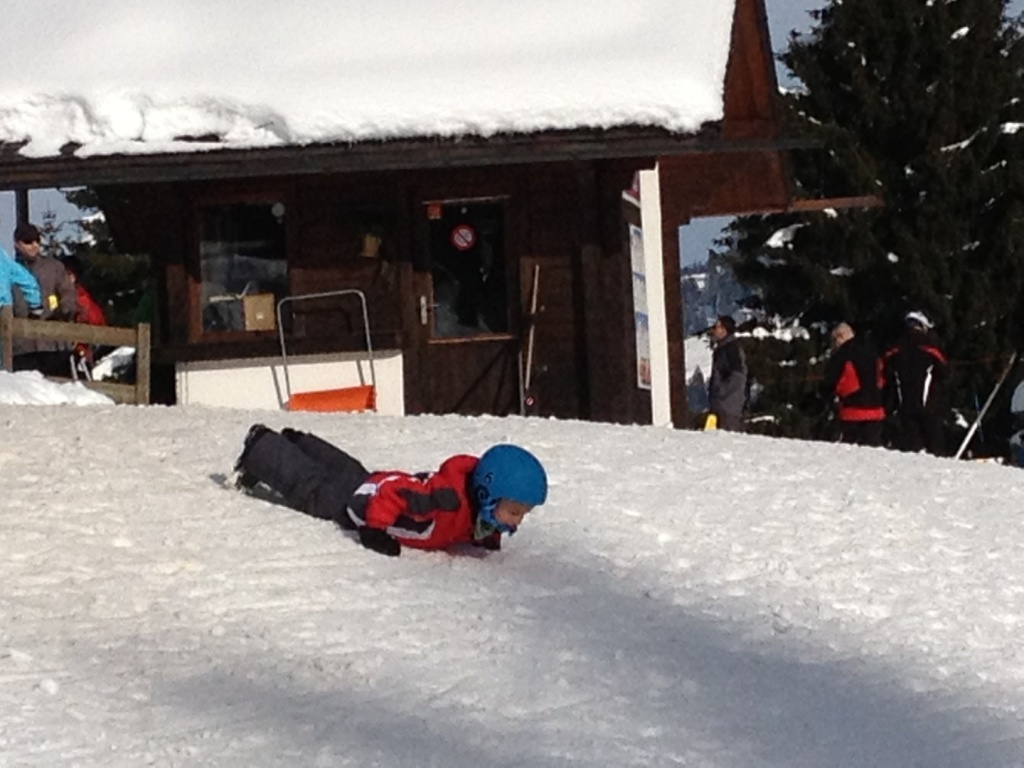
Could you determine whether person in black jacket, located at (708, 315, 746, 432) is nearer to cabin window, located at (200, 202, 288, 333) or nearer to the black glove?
cabin window, located at (200, 202, 288, 333)

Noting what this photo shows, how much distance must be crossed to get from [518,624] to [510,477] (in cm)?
78

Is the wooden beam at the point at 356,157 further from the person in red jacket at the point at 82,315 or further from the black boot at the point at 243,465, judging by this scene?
the black boot at the point at 243,465

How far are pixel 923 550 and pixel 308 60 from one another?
9.67 meters

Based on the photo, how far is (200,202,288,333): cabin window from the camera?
58.8ft

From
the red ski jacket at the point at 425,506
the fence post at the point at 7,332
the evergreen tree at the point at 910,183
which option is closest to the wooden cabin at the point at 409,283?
the fence post at the point at 7,332

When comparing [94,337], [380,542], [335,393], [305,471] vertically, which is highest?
[94,337]

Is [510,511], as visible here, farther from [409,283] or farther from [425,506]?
[409,283]

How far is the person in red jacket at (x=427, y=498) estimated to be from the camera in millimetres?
8383

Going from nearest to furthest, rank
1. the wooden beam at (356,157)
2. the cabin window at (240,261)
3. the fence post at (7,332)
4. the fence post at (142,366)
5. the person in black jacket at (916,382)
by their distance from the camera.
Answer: the fence post at (7,332) → the fence post at (142,366) → the wooden beam at (356,157) → the person in black jacket at (916,382) → the cabin window at (240,261)

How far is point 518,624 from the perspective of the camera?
306 inches

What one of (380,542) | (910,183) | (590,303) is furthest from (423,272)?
(910,183)

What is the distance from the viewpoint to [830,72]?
32969 millimetres

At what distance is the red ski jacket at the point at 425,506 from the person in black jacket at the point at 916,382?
29.9 ft

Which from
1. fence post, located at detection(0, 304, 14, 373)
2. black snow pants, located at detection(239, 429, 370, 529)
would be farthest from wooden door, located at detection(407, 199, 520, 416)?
black snow pants, located at detection(239, 429, 370, 529)
